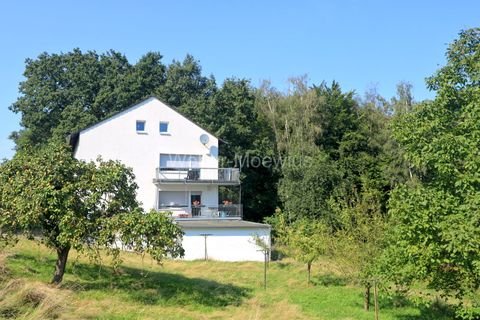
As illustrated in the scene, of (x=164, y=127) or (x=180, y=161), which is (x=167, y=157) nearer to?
(x=180, y=161)

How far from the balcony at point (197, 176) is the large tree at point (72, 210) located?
58.9 feet

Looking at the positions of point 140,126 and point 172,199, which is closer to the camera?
point 140,126

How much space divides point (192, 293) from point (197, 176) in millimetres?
17853

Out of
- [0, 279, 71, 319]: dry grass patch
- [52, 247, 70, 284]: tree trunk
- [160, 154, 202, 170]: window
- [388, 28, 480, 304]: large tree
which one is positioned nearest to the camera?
[0, 279, 71, 319]: dry grass patch

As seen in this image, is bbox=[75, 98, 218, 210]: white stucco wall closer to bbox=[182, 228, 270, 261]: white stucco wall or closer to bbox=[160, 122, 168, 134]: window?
bbox=[160, 122, 168, 134]: window

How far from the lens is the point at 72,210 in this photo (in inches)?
523

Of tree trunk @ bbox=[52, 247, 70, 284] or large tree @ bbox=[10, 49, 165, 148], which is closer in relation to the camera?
tree trunk @ bbox=[52, 247, 70, 284]

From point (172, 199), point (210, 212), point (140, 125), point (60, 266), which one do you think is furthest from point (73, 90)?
point (60, 266)

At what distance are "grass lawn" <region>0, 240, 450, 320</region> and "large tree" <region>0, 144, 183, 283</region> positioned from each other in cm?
113

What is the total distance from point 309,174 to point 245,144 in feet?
22.9

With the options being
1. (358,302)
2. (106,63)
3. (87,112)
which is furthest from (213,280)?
(106,63)

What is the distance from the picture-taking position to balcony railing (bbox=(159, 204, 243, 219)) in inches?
1261

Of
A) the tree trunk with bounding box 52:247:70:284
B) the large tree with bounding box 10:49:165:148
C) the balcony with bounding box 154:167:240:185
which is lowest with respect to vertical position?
the tree trunk with bounding box 52:247:70:284

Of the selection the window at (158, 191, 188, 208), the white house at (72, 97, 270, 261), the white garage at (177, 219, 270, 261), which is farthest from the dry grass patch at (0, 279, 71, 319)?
the window at (158, 191, 188, 208)
